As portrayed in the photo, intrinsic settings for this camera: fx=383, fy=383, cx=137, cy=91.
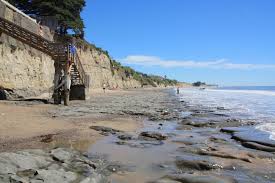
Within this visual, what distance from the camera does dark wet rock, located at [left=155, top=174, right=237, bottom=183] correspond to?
726 centimetres

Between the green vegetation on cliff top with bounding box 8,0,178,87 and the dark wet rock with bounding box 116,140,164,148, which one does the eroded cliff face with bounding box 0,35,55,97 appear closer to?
the green vegetation on cliff top with bounding box 8,0,178,87

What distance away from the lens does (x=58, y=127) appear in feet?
47.3

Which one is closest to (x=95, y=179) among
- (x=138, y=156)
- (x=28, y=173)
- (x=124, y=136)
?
(x=28, y=173)

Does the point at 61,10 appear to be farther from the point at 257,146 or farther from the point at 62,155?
the point at 62,155

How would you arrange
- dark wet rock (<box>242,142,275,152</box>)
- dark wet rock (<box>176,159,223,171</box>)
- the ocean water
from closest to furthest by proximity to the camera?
1. dark wet rock (<box>176,159,223,171</box>)
2. dark wet rock (<box>242,142,275,152</box>)
3. the ocean water

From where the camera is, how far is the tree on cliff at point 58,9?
47.7 meters

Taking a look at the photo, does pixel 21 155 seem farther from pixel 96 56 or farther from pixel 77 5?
pixel 96 56

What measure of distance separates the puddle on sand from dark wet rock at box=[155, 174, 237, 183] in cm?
37

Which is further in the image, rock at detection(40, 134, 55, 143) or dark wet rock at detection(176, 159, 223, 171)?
rock at detection(40, 134, 55, 143)

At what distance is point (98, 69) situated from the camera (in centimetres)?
6769

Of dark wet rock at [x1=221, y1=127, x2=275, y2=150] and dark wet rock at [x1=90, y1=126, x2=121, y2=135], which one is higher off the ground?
dark wet rock at [x1=90, y1=126, x2=121, y2=135]

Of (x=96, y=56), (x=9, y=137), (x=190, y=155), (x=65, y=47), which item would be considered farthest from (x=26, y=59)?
(x=96, y=56)

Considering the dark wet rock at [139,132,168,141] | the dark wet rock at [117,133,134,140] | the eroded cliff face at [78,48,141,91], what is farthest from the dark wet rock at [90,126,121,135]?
the eroded cliff face at [78,48,141,91]

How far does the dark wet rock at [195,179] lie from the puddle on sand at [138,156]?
0.37 metres
